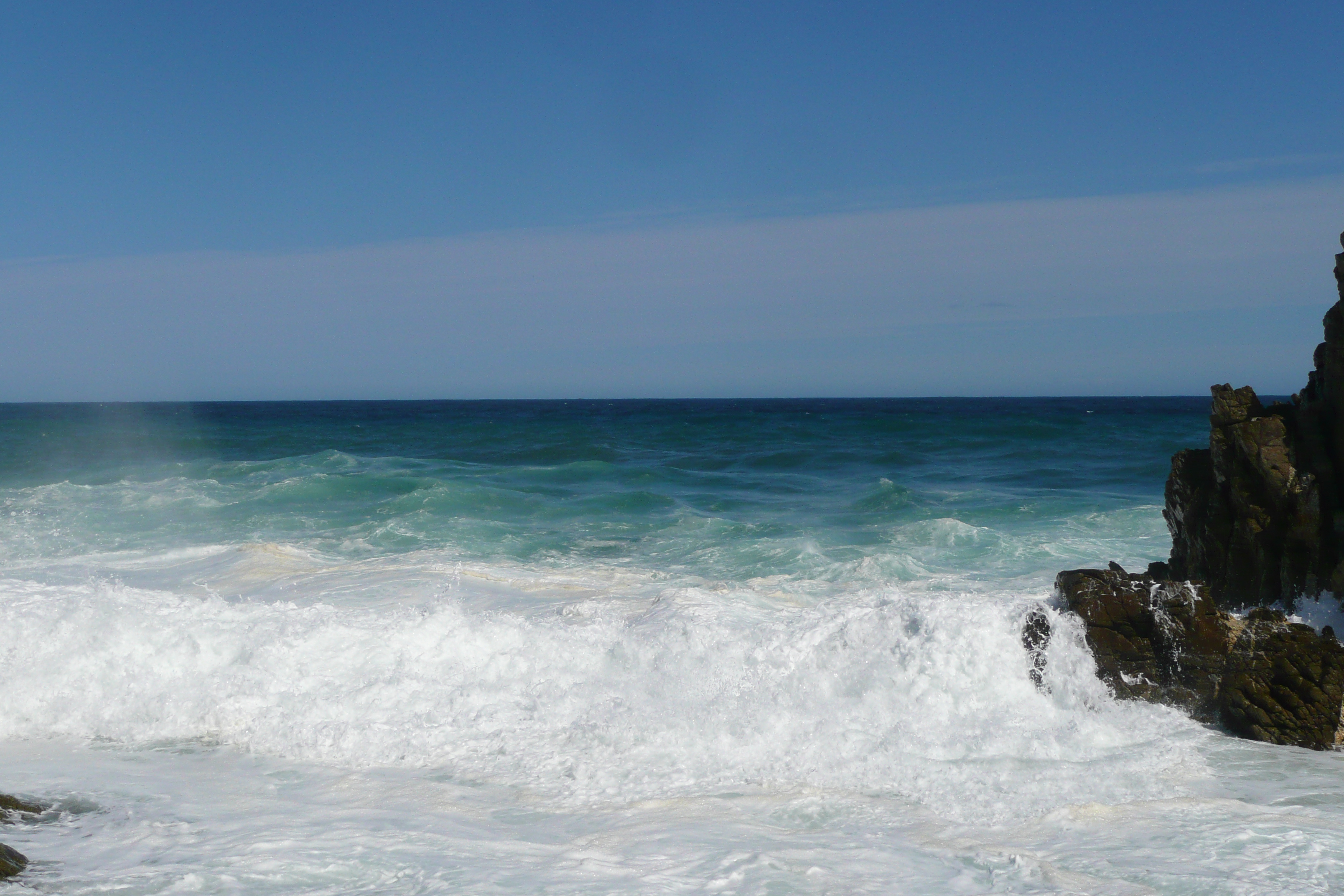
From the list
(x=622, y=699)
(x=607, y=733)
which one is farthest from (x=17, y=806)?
(x=622, y=699)

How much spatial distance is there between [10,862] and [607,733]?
3.20 metres

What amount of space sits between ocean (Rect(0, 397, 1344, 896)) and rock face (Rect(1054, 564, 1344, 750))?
0.65 feet

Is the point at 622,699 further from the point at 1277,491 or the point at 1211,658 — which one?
the point at 1277,491

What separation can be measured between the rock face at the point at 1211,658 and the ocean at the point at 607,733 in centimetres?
20

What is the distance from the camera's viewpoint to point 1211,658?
6805 millimetres

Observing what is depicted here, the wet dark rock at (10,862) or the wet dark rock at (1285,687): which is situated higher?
the wet dark rock at (1285,687)

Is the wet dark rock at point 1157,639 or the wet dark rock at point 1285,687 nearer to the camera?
the wet dark rock at point 1285,687

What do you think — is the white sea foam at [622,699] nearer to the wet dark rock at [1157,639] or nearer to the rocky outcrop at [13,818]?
the wet dark rock at [1157,639]

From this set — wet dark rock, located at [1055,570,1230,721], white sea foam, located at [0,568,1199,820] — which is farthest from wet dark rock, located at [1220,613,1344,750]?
white sea foam, located at [0,568,1199,820]

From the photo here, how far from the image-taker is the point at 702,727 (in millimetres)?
6512

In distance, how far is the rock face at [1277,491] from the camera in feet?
24.8

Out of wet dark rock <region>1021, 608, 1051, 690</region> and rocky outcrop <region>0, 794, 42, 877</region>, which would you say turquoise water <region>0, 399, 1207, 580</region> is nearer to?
wet dark rock <region>1021, 608, 1051, 690</region>

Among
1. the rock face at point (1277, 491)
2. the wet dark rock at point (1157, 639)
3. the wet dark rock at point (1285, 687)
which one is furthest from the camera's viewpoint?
the rock face at point (1277, 491)

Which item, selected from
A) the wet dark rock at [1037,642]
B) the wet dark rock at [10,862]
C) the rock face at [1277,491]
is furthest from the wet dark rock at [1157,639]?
the wet dark rock at [10,862]
